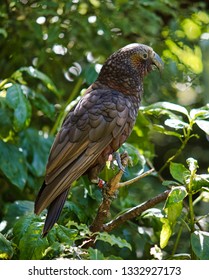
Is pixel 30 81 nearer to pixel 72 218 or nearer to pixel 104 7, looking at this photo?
pixel 104 7

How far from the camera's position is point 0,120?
10.6 ft

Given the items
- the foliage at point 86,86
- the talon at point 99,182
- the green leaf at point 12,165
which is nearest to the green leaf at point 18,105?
the foliage at point 86,86

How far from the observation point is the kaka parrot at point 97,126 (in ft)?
8.73

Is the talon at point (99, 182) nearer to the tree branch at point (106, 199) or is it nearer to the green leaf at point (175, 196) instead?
the tree branch at point (106, 199)

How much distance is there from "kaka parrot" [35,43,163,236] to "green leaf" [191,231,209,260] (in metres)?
0.49

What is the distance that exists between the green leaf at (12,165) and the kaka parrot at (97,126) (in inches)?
15.6

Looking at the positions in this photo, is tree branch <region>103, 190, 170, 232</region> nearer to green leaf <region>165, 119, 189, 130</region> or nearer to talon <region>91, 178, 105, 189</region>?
talon <region>91, 178, 105, 189</region>

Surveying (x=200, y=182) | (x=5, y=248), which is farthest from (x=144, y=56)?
(x=5, y=248)

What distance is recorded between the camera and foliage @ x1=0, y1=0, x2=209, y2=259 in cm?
303

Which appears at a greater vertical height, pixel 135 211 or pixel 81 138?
pixel 81 138

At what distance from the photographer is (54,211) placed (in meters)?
2.60

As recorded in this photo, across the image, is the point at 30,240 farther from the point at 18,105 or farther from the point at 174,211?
the point at 18,105

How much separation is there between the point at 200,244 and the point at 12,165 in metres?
1.00

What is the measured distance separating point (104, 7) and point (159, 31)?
40 cm
